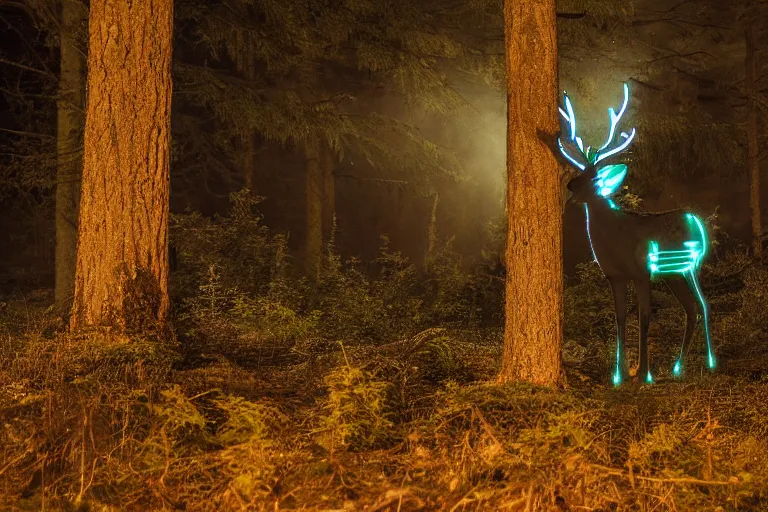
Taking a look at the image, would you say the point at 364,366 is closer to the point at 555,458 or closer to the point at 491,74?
the point at 555,458

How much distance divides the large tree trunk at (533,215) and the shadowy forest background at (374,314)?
22.4 inches

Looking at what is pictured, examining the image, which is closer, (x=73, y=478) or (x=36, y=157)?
(x=73, y=478)

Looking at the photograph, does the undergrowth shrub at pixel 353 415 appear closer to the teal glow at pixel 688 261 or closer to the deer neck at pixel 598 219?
the deer neck at pixel 598 219

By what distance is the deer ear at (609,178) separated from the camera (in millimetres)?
8000

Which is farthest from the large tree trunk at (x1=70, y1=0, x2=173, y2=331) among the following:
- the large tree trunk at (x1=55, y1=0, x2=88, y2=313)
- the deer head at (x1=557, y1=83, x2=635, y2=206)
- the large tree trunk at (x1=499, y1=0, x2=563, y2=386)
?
the large tree trunk at (x1=55, y1=0, x2=88, y2=313)

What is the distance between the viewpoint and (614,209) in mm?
8062

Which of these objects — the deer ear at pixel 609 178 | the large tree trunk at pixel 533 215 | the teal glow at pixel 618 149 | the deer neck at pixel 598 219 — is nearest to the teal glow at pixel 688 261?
the deer neck at pixel 598 219

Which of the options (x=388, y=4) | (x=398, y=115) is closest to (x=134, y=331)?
(x=388, y=4)

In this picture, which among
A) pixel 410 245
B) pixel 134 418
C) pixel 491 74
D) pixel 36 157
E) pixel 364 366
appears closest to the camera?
pixel 134 418

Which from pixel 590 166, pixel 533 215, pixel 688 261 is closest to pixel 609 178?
pixel 590 166

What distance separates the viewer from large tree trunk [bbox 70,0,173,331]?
7918 mm

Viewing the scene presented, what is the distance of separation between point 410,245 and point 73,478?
25.8m

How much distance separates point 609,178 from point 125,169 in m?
4.85

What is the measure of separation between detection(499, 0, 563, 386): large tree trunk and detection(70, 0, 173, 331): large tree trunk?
3.52m
